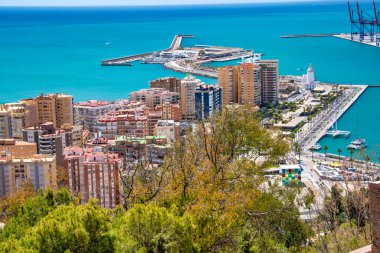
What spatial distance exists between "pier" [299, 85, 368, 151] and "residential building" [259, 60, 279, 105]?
182 centimetres

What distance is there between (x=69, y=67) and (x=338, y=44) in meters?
14.4

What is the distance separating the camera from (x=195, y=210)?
11.4 feet

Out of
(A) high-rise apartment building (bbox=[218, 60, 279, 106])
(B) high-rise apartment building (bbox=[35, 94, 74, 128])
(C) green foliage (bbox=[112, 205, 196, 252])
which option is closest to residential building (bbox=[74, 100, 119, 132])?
(B) high-rise apartment building (bbox=[35, 94, 74, 128])

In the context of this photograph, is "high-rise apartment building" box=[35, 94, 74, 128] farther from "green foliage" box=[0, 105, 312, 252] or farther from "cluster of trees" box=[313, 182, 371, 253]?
"green foliage" box=[0, 105, 312, 252]

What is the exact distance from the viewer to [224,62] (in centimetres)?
2873

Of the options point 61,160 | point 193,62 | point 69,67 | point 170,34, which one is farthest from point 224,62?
point 61,160

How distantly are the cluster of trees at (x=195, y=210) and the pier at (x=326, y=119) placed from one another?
948 cm

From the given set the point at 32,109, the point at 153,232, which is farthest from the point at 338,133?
the point at 153,232

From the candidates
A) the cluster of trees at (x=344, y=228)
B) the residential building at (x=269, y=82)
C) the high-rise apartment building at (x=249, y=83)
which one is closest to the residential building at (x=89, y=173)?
the cluster of trees at (x=344, y=228)

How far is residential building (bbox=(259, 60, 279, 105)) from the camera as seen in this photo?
18.6m

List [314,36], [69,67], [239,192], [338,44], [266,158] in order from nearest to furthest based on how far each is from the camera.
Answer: [239,192] → [266,158] → [69,67] → [338,44] → [314,36]

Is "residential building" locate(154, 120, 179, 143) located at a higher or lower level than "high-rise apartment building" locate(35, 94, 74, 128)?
lower

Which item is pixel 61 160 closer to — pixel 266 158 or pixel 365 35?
pixel 266 158

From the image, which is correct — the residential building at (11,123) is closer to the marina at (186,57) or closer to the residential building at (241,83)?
the residential building at (241,83)
